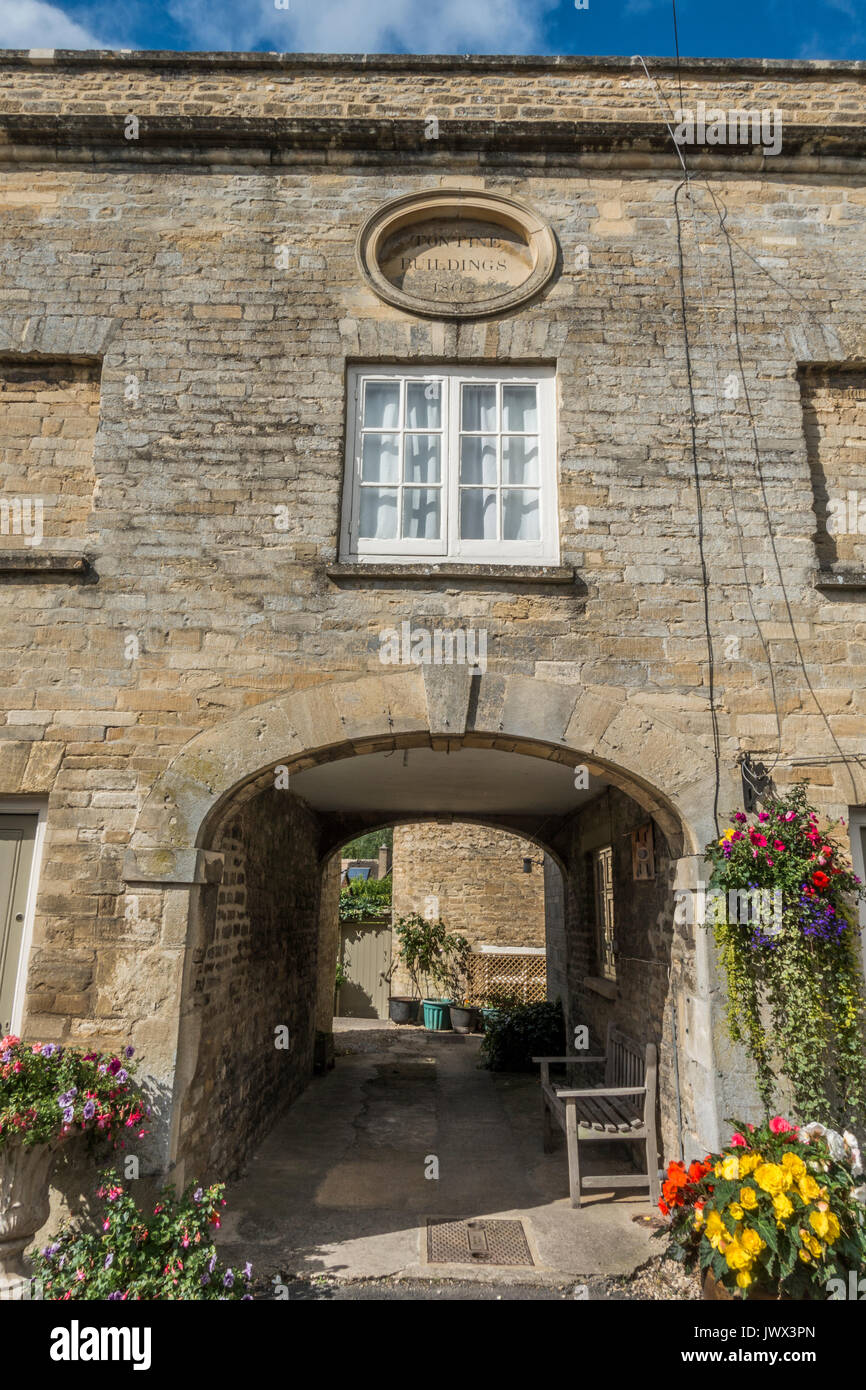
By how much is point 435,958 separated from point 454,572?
11899mm

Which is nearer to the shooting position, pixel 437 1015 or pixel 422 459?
pixel 422 459

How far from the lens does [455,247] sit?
5.97 m

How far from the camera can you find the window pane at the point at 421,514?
5395 millimetres

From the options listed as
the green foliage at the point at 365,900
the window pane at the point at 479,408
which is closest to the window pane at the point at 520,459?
the window pane at the point at 479,408

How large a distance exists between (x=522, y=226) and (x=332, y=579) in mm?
2951

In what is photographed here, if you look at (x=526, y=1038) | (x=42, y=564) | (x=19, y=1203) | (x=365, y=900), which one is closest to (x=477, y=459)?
(x=42, y=564)

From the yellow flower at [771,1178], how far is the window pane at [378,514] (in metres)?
3.87

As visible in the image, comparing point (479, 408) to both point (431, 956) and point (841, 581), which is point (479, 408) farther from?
point (431, 956)

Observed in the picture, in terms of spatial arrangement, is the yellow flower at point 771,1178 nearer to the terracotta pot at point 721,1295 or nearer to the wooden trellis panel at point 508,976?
the terracotta pot at point 721,1295

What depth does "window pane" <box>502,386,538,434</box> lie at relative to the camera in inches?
220

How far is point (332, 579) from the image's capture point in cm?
506

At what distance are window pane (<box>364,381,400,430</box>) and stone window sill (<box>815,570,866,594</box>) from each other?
9.37 ft

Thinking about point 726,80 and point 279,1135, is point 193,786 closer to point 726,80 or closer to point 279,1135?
point 279,1135
